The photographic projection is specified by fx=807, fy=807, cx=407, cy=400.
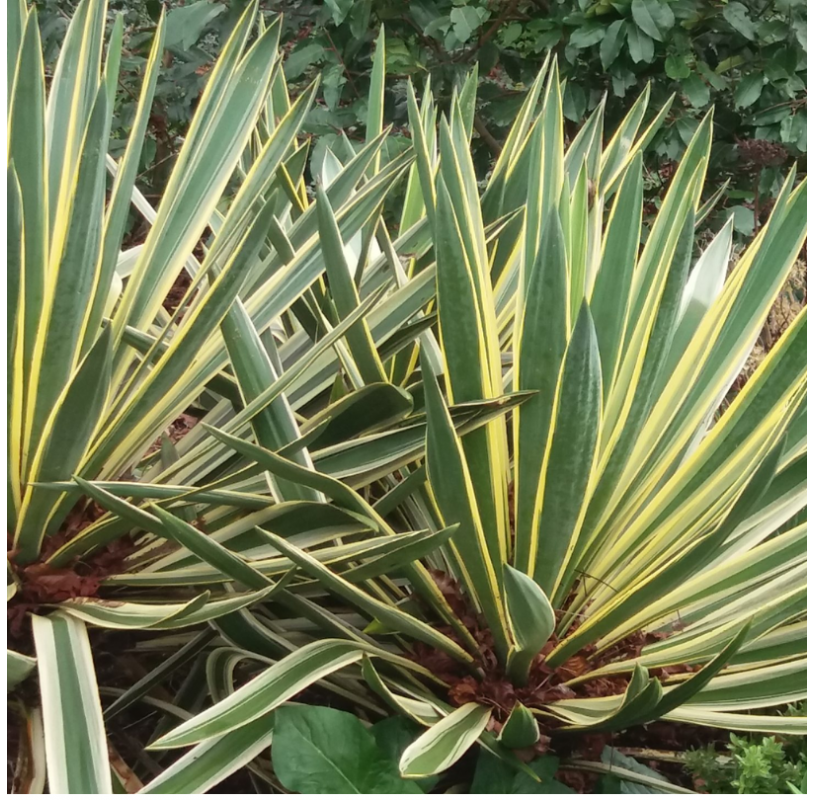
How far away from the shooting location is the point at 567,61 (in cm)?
200

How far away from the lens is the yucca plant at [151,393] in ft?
2.30

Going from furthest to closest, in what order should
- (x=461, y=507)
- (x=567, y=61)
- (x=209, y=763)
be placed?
(x=567, y=61)
(x=461, y=507)
(x=209, y=763)

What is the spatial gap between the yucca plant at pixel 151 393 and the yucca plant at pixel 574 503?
5 centimetres

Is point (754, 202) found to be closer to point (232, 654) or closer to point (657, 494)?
point (657, 494)

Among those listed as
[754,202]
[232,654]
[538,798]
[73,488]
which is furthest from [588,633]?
[754,202]

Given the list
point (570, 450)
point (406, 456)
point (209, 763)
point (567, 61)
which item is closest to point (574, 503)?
point (570, 450)

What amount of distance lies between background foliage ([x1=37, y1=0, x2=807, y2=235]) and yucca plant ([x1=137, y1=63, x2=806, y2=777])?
1099 millimetres

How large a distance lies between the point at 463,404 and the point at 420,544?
5.3 inches

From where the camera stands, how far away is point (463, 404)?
2.41 ft

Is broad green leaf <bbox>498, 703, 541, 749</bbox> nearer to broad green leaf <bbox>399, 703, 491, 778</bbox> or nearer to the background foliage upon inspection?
broad green leaf <bbox>399, 703, 491, 778</bbox>

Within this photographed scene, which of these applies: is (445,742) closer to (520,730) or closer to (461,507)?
(520,730)

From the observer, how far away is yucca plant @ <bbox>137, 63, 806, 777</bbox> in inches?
27.0

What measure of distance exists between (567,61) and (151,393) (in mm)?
1586

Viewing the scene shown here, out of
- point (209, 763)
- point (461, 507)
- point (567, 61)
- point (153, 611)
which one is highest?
point (567, 61)
